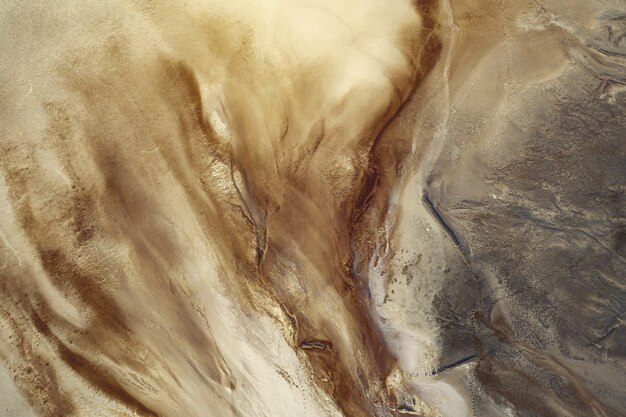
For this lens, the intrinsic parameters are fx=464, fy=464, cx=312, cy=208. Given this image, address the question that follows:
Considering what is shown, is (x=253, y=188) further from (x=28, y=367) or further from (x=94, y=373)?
(x=28, y=367)

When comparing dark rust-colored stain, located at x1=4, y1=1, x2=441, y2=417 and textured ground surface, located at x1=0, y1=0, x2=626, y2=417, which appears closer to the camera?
textured ground surface, located at x1=0, y1=0, x2=626, y2=417

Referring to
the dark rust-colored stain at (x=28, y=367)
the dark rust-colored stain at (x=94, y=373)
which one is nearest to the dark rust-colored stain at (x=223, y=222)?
the dark rust-colored stain at (x=94, y=373)

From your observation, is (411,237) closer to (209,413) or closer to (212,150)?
(212,150)

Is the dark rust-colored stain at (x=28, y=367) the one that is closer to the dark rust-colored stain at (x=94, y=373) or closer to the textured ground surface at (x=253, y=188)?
the textured ground surface at (x=253, y=188)

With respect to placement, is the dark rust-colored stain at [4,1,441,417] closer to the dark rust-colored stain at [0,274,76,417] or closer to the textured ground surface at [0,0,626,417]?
the textured ground surface at [0,0,626,417]

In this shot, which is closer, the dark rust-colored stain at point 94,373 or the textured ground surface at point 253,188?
the textured ground surface at point 253,188

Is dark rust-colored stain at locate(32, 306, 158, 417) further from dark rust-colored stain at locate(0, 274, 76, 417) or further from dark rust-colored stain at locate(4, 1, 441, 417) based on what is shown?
dark rust-colored stain at locate(0, 274, 76, 417)

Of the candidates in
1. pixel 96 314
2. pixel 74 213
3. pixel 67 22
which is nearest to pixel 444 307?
pixel 96 314

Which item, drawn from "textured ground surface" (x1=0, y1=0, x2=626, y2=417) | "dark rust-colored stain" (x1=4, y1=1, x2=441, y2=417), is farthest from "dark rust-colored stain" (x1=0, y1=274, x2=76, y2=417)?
"dark rust-colored stain" (x1=4, y1=1, x2=441, y2=417)
